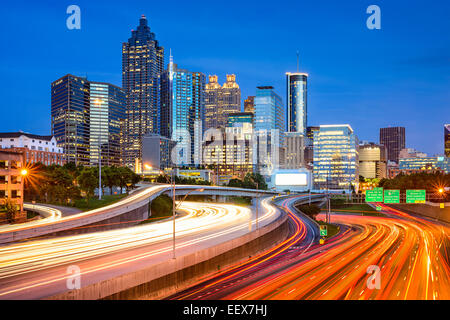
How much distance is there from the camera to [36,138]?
611 ft

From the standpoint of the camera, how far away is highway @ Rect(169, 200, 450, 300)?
31281 mm

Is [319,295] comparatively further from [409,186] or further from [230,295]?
[409,186]

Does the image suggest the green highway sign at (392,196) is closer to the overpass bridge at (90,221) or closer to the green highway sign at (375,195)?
→ the green highway sign at (375,195)

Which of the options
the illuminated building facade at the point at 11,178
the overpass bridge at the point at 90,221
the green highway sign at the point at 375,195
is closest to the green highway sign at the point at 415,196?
the green highway sign at the point at 375,195

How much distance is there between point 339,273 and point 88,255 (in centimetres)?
2332

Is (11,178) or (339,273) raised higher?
(11,178)

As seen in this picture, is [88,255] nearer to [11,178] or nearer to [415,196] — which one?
[11,178]

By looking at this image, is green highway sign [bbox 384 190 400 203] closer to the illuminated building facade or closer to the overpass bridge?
the overpass bridge

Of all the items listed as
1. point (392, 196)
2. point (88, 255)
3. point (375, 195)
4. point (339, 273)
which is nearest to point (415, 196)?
point (392, 196)

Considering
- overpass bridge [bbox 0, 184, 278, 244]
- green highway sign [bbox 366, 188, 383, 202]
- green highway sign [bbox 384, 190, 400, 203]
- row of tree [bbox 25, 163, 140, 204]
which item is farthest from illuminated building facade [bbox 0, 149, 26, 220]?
green highway sign [bbox 384, 190, 400, 203]

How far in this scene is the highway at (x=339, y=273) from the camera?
31.3m

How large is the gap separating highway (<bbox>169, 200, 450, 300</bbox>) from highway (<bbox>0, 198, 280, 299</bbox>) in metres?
5.20

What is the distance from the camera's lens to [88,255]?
3559cm
